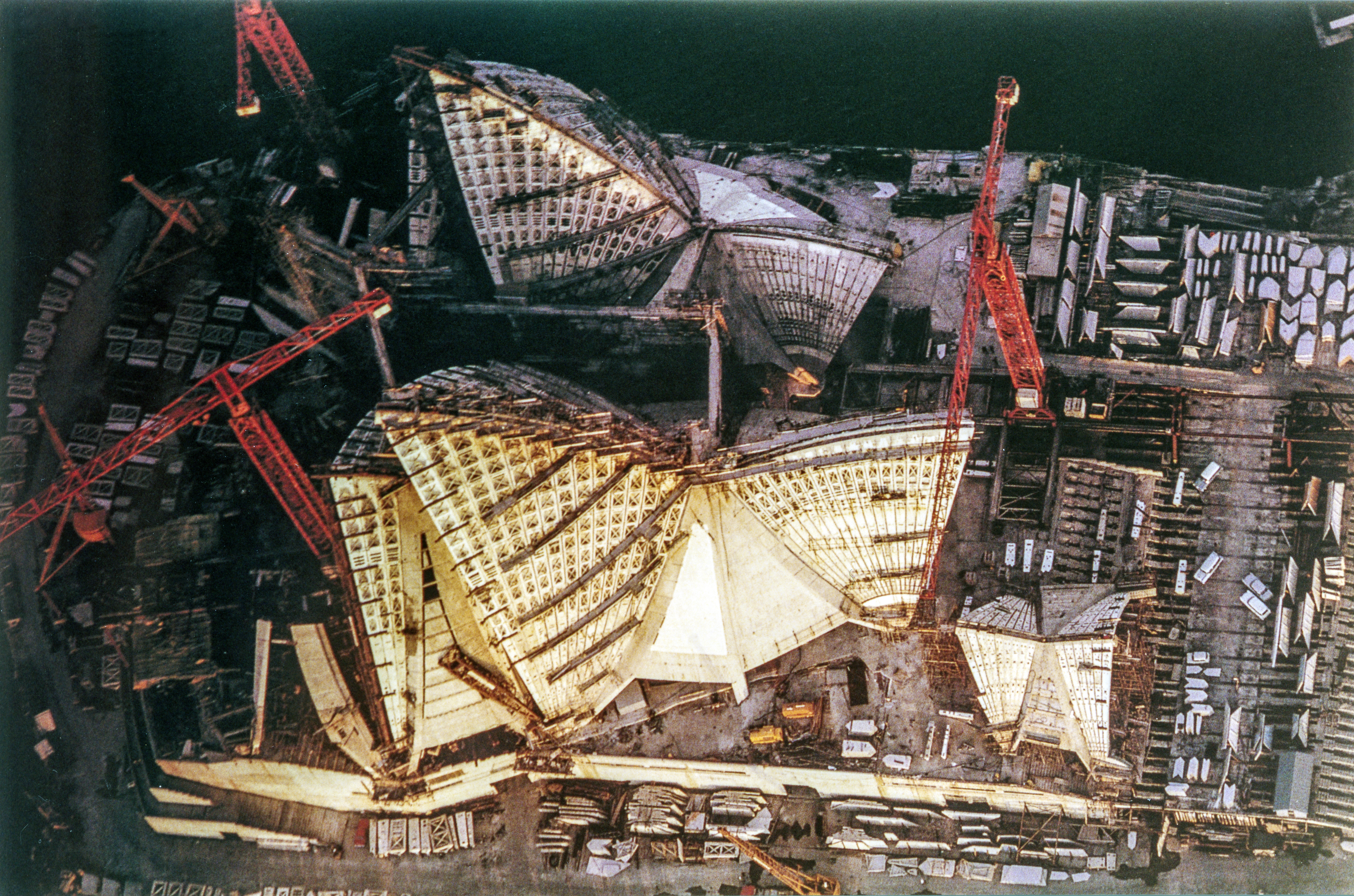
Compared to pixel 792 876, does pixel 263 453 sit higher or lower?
higher

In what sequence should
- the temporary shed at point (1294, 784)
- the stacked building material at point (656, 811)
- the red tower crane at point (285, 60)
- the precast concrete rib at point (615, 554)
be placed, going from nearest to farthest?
1. the precast concrete rib at point (615, 554)
2. the temporary shed at point (1294, 784)
3. the stacked building material at point (656, 811)
4. the red tower crane at point (285, 60)

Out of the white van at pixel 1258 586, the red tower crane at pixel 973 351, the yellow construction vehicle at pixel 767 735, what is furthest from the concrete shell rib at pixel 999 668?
the white van at pixel 1258 586

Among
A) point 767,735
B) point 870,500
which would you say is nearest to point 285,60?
point 870,500

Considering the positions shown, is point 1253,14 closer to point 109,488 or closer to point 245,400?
point 245,400

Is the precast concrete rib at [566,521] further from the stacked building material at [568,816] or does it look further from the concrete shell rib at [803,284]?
the stacked building material at [568,816]

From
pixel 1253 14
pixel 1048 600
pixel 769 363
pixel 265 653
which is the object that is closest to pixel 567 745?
pixel 265 653

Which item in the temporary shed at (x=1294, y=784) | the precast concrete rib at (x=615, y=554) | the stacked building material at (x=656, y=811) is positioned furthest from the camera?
the stacked building material at (x=656, y=811)

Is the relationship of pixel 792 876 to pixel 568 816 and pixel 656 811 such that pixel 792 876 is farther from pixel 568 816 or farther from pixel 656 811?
pixel 568 816

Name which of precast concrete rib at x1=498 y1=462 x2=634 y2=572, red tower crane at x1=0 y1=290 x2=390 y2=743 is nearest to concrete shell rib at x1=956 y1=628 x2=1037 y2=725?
precast concrete rib at x1=498 y1=462 x2=634 y2=572
